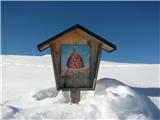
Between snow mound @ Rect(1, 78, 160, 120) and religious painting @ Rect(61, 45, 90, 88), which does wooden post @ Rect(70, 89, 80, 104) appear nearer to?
religious painting @ Rect(61, 45, 90, 88)

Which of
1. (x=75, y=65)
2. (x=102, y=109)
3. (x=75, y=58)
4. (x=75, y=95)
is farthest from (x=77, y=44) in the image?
(x=102, y=109)

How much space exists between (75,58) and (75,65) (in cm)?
15

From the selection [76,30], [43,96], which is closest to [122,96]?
[76,30]

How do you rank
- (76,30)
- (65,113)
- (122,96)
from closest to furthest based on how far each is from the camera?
(65,113)
(122,96)
(76,30)

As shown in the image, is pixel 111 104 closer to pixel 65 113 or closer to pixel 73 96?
pixel 65 113

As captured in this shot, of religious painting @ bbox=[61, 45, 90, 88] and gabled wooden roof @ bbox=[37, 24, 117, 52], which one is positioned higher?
gabled wooden roof @ bbox=[37, 24, 117, 52]

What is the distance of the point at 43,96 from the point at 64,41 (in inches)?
61.7

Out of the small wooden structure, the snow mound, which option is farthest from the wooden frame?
the snow mound

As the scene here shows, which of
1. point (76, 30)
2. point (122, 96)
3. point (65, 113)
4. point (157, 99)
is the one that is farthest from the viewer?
point (157, 99)

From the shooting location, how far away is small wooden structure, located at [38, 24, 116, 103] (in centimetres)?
779

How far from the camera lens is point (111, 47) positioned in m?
7.88

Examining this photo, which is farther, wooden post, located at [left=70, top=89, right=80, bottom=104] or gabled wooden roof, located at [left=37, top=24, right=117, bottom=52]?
wooden post, located at [left=70, top=89, right=80, bottom=104]

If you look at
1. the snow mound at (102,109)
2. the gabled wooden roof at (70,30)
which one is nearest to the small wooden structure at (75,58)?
the gabled wooden roof at (70,30)

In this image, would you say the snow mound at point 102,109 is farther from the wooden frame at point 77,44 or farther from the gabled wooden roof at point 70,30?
the gabled wooden roof at point 70,30
